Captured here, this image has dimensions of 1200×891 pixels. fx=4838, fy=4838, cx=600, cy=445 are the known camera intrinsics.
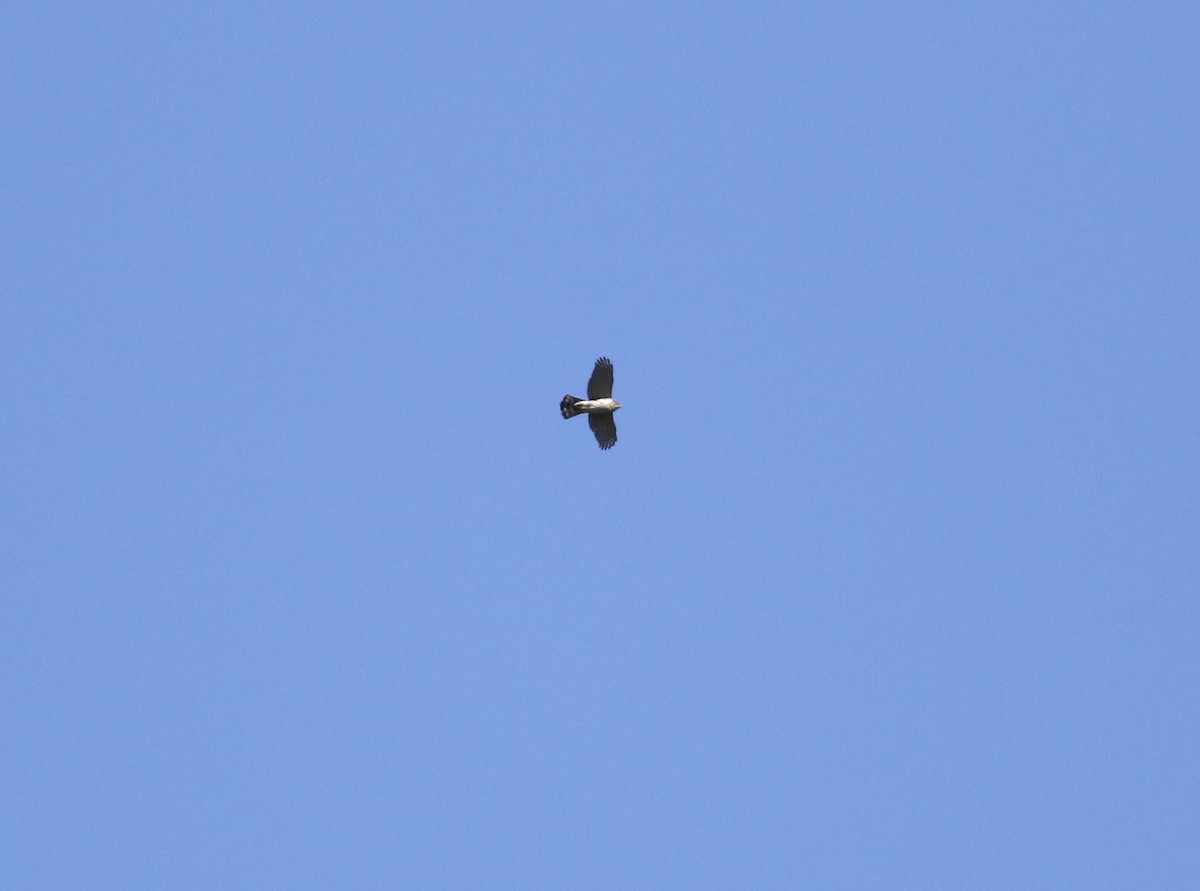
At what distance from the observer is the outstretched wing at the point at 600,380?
168125 mm

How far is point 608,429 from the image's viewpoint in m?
169

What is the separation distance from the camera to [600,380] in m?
168

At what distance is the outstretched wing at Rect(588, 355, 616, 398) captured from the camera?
168125mm
